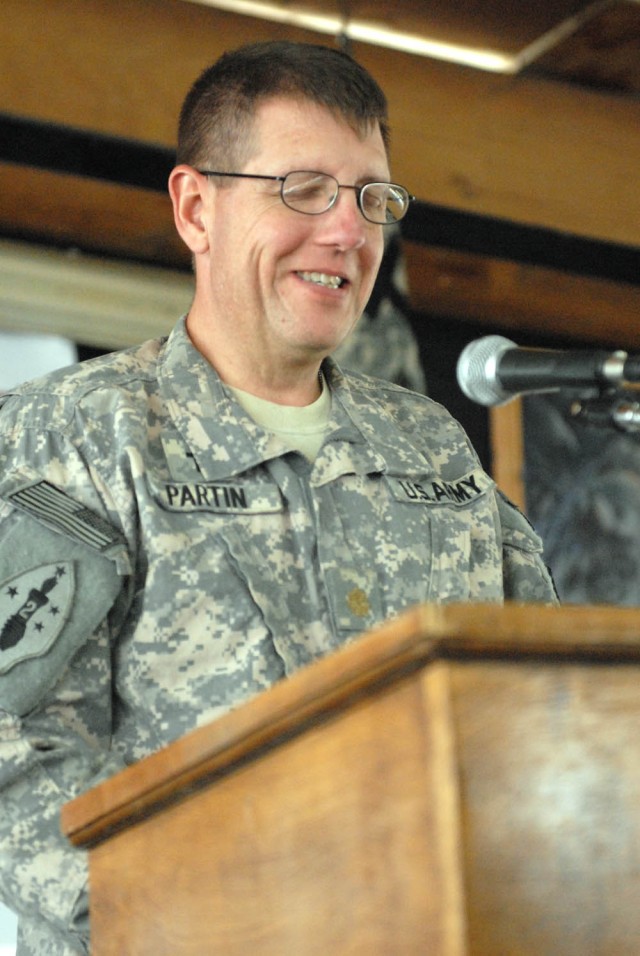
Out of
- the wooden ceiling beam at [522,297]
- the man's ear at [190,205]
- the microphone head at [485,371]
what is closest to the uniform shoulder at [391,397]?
the man's ear at [190,205]

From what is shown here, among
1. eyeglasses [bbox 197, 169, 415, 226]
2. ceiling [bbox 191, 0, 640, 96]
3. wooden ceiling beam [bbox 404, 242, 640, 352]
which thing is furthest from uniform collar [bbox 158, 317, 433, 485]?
wooden ceiling beam [bbox 404, 242, 640, 352]

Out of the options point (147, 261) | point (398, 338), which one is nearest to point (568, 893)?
point (398, 338)

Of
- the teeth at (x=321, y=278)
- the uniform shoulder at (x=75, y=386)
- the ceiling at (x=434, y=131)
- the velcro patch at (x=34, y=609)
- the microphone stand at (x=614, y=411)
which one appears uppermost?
the ceiling at (x=434, y=131)

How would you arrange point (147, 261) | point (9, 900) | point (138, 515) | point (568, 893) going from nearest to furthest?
1. point (568, 893)
2. point (9, 900)
3. point (138, 515)
4. point (147, 261)

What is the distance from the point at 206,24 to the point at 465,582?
7.61 feet

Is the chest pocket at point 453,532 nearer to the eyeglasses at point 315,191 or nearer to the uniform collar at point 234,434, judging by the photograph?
the uniform collar at point 234,434

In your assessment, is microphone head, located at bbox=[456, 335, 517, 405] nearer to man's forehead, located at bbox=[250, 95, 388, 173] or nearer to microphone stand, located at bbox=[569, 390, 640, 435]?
microphone stand, located at bbox=[569, 390, 640, 435]

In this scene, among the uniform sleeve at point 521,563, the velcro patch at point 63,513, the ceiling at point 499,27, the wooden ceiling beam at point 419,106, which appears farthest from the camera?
the ceiling at point 499,27

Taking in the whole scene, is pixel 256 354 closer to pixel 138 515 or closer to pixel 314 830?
pixel 138 515

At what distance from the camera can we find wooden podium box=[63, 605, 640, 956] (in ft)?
→ 2.78

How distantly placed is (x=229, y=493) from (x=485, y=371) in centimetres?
32

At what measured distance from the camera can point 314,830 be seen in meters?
0.95

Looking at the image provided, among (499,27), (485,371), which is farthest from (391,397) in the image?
(499,27)

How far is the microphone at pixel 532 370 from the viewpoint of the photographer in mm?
1467
